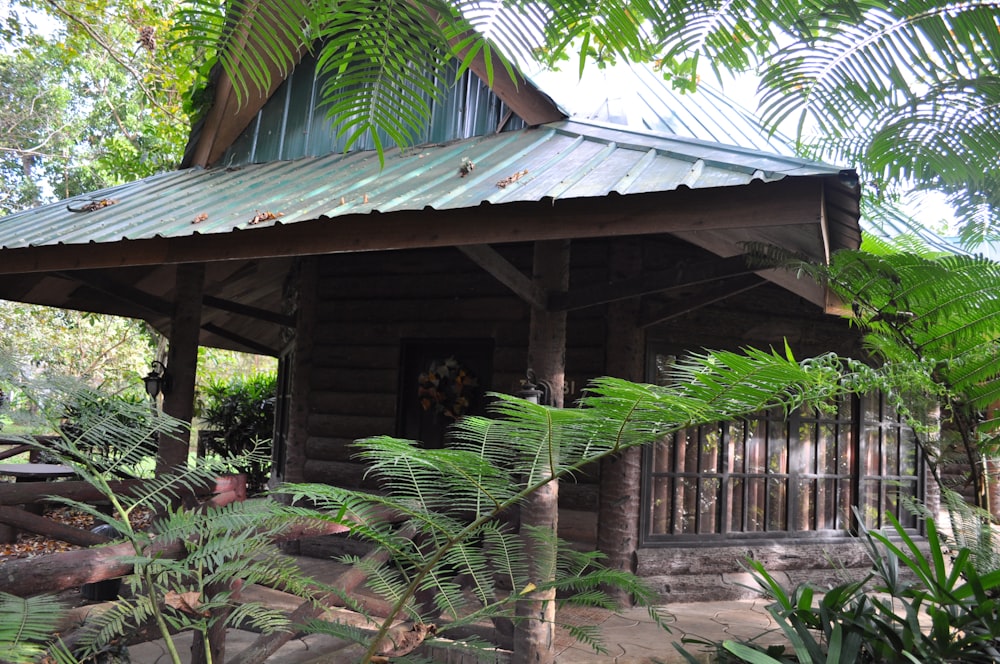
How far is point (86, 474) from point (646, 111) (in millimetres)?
5595

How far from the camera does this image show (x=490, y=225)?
3623mm

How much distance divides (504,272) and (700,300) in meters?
1.31

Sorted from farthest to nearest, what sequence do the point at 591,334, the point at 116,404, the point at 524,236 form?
the point at 591,334 → the point at 524,236 → the point at 116,404

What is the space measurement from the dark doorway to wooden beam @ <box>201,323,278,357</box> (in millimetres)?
2902

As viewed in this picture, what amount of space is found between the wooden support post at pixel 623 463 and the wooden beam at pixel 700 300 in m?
0.15

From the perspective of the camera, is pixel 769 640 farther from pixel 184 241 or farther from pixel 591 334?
pixel 184 241

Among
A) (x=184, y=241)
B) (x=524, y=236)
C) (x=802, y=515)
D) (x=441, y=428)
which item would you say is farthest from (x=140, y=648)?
(x=802, y=515)

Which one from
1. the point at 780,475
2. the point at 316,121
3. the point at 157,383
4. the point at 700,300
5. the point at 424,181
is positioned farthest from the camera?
the point at 316,121

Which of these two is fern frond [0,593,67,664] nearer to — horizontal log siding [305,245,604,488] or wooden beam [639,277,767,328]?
wooden beam [639,277,767,328]

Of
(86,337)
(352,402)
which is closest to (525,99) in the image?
(352,402)

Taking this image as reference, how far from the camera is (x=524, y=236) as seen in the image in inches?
140

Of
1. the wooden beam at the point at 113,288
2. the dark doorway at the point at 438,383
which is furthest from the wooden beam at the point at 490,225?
the dark doorway at the point at 438,383

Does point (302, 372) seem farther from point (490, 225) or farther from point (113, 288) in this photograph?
point (490, 225)

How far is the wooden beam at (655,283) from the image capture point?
3740 millimetres
